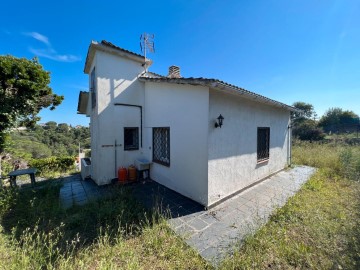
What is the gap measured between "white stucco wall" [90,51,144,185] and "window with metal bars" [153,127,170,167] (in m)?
1.22

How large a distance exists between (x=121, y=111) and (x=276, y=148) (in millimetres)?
8042

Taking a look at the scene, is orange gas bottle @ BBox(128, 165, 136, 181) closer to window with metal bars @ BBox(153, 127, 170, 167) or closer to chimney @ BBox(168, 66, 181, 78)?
window with metal bars @ BBox(153, 127, 170, 167)

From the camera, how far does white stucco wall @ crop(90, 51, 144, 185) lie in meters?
7.22

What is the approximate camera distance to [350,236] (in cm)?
287

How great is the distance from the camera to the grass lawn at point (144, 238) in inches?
112

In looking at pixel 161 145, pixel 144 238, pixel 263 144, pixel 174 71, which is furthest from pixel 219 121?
pixel 174 71

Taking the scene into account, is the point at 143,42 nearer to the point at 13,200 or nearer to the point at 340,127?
the point at 13,200

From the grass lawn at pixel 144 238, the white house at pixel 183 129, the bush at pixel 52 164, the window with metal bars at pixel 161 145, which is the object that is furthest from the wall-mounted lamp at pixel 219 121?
the bush at pixel 52 164

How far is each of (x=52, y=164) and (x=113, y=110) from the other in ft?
27.5

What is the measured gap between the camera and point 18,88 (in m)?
8.43

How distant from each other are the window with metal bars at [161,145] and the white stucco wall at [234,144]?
220cm

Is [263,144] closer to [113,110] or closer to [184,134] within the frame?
[184,134]

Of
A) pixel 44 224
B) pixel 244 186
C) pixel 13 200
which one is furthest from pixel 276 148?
pixel 13 200

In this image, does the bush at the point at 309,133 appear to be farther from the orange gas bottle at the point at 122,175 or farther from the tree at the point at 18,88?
the tree at the point at 18,88
